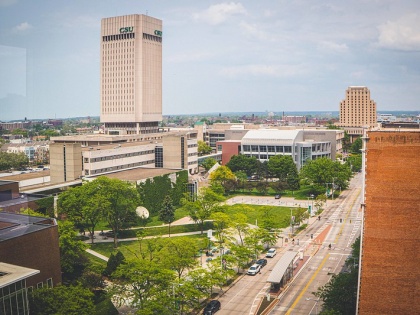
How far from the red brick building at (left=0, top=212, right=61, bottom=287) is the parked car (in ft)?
64.2

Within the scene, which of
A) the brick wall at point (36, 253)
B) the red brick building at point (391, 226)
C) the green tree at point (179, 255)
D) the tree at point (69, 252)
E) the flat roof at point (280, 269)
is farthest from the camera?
the flat roof at point (280, 269)

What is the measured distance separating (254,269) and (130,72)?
9187 cm

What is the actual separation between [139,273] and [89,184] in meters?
25.2

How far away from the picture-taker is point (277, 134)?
116 m

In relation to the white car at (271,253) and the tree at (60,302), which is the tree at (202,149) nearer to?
the white car at (271,253)

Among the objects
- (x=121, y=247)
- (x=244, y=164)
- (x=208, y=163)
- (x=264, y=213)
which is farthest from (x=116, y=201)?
(x=208, y=163)

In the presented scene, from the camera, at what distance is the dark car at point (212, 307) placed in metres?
38.0

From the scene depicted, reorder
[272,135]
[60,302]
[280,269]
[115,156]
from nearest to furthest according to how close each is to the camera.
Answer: [60,302], [280,269], [115,156], [272,135]

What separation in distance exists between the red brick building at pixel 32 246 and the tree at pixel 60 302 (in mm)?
2870

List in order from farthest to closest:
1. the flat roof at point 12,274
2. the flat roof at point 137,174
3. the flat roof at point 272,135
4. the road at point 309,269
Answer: the flat roof at point 272,135 < the flat roof at point 137,174 < the road at point 309,269 < the flat roof at point 12,274

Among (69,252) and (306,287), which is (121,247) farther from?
(306,287)

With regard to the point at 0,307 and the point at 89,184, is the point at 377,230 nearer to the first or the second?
the point at 0,307

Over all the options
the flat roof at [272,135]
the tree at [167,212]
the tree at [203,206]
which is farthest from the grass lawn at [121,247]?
the flat roof at [272,135]

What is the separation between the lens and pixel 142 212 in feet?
222
